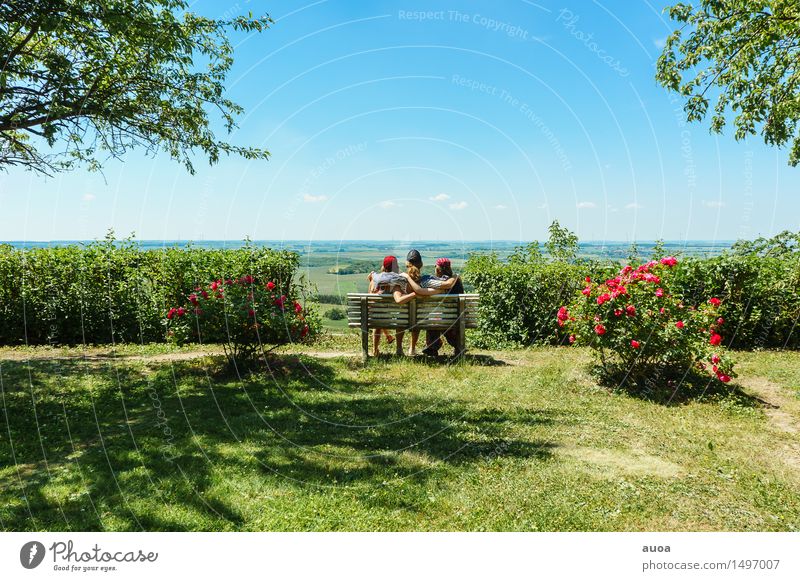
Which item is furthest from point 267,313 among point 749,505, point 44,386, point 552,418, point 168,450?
point 749,505

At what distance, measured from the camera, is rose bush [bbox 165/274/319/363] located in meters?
7.50

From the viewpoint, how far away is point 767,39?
9.95 meters

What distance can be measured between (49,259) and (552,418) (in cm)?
1094

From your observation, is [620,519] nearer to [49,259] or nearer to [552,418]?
[552,418]

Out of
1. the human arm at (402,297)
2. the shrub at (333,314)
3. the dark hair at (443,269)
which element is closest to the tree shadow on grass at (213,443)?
the human arm at (402,297)

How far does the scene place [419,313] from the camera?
829 cm

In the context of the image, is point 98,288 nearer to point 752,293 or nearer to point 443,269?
point 443,269

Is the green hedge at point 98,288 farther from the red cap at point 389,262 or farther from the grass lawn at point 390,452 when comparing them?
the grass lawn at point 390,452

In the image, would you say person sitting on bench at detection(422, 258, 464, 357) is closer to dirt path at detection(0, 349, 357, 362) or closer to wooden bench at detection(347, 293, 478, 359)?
wooden bench at detection(347, 293, 478, 359)

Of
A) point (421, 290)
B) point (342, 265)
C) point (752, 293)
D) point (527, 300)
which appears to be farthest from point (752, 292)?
point (342, 265)

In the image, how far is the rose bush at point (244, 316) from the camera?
7.50 meters
